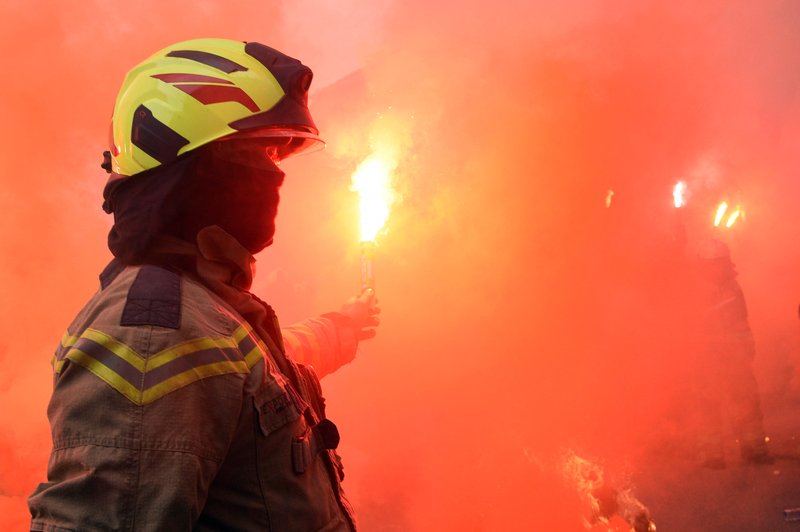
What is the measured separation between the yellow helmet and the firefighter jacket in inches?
14.8

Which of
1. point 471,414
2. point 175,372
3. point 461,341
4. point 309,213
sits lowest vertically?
point 175,372

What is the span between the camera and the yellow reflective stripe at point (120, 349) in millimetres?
1331

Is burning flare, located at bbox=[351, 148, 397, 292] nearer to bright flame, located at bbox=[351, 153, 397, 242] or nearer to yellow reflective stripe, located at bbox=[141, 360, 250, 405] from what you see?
bright flame, located at bbox=[351, 153, 397, 242]

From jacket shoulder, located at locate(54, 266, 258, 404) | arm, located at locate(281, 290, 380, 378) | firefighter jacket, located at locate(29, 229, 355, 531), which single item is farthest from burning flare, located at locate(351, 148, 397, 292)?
jacket shoulder, located at locate(54, 266, 258, 404)

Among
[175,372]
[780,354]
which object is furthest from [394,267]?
[780,354]

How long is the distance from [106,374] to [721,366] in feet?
26.2

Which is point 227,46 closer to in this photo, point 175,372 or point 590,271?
point 175,372

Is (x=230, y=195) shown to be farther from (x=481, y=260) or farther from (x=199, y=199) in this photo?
(x=481, y=260)

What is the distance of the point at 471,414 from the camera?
720 cm

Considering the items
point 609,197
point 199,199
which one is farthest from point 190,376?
point 609,197

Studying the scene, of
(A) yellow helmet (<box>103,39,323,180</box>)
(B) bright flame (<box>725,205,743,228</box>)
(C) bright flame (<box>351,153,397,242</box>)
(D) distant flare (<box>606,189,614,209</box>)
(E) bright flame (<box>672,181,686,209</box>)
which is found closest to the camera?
(A) yellow helmet (<box>103,39,323,180</box>)

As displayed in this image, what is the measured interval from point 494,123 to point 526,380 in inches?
128

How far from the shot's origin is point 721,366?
774 cm

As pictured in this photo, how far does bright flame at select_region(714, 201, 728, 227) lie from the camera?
10367mm
